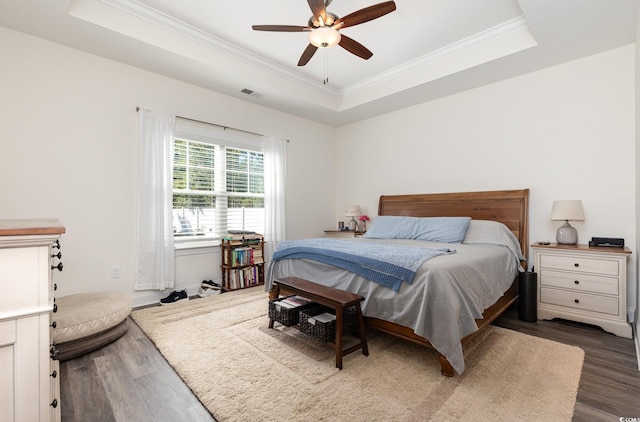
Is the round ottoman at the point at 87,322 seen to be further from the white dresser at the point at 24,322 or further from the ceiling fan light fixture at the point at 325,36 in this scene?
the ceiling fan light fixture at the point at 325,36

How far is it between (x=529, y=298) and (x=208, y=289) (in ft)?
11.9

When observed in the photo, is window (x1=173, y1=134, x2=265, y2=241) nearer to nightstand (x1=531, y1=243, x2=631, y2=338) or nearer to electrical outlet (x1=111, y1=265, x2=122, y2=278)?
electrical outlet (x1=111, y1=265, x2=122, y2=278)

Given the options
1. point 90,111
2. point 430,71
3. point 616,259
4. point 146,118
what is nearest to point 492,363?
point 616,259

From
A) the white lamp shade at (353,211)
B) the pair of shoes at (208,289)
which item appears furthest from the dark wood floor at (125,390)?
the white lamp shade at (353,211)

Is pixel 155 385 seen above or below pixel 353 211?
below

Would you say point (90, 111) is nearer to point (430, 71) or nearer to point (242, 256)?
point (242, 256)

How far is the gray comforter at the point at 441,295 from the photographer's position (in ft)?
6.06

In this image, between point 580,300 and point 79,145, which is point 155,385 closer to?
point 79,145

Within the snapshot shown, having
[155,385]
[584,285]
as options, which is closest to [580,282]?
[584,285]

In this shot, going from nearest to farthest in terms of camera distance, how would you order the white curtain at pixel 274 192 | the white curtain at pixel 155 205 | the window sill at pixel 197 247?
the white curtain at pixel 155 205 → the window sill at pixel 197 247 → the white curtain at pixel 274 192

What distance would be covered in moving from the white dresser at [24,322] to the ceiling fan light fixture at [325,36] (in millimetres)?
2119

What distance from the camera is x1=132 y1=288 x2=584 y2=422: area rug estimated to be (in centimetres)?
159

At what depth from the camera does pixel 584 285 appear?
2730 mm

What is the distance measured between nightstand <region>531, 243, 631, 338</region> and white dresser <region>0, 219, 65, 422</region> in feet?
12.2
